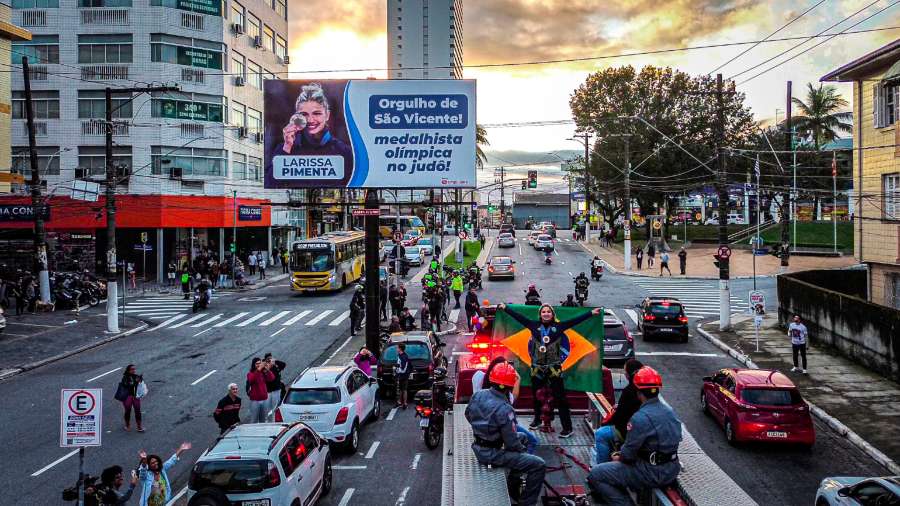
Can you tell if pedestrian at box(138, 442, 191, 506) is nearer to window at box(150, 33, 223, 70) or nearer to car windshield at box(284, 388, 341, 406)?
car windshield at box(284, 388, 341, 406)

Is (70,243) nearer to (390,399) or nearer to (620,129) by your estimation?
(390,399)

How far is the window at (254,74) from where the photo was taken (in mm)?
56469

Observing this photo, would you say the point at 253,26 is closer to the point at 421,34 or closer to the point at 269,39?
the point at 269,39

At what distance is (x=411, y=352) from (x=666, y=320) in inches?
459

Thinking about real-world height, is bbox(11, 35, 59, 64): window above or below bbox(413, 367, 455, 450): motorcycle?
above

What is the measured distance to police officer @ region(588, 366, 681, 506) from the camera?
6.33 meters

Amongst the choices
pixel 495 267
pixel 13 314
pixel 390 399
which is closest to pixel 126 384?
pixel 390 399

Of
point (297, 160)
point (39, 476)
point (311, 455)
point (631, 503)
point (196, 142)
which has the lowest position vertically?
point (39, 476)

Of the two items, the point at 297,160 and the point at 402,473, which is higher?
the point at 297,160

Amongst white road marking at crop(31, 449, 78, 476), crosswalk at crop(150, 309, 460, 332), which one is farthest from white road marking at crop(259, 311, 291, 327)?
white road marking at crop(31, 449, 78, 476)

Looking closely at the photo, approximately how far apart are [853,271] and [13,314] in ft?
135

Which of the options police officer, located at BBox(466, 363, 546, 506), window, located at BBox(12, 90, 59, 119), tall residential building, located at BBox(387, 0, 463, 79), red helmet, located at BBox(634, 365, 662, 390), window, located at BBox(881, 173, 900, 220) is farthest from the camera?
tall residential building, located at BBox(387, 0, 463, 79)

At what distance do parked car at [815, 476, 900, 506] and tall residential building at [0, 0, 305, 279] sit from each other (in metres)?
41.4

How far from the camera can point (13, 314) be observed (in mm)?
32938
